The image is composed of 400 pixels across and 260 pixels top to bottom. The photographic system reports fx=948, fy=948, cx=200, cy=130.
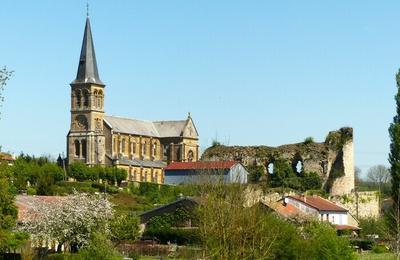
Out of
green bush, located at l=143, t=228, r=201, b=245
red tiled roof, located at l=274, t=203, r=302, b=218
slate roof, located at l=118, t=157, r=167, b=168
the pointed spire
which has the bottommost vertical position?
green bush, located at l=143, t=228, r=201, b=245

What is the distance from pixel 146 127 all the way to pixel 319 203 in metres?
43.5

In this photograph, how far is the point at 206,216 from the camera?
31656 mm

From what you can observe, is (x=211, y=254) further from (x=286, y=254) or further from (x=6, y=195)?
(x=6, y=195)

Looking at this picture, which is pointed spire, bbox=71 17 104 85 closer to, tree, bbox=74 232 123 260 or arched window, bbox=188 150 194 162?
arched window, bbox=188 150 194 162

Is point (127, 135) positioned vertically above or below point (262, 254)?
above

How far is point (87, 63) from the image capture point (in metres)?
108

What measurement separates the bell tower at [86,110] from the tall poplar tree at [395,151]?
178ft

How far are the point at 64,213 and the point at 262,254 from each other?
16.2 meters

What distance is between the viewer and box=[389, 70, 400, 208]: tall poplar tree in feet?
168

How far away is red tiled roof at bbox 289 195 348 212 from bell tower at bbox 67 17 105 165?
111ft

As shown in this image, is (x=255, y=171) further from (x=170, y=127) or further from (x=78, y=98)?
(x=78, y=98)

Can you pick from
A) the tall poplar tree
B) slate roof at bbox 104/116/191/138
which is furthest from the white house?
slate roof at bbox 104/116/191/138

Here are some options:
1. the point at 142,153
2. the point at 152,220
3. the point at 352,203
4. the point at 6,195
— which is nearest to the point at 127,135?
the point at 142,153

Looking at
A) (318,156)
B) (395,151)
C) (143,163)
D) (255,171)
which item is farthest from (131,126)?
(395,151)
